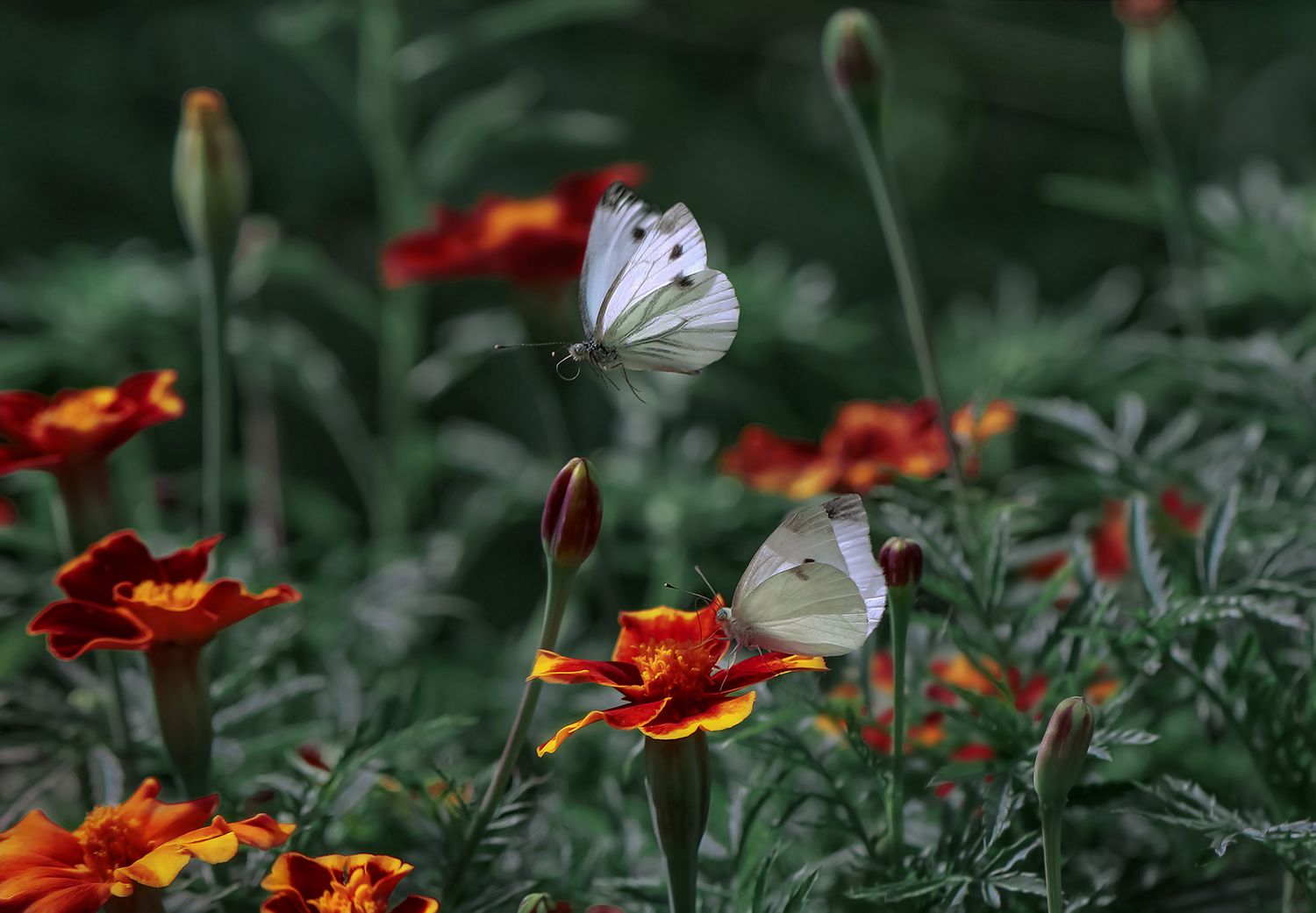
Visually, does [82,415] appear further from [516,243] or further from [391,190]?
[391,190]

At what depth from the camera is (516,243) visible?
88 cm

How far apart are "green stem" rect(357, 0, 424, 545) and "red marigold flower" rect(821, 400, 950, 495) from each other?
1.31ft

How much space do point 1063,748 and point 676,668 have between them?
0.14 metres

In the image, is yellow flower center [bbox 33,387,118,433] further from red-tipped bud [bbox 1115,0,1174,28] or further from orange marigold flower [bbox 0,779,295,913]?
red-tipped bud [bbox 1115,0,1174,28]

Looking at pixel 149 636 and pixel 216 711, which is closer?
pixel 149 636

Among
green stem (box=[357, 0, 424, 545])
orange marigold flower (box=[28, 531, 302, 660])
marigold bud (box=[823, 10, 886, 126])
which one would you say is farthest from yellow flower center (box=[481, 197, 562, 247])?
orange marigold flower (box=[28, 531, 302, 660])

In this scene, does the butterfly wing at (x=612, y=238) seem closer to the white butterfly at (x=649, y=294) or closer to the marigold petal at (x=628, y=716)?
the white butterfly at (x=649, y=294)

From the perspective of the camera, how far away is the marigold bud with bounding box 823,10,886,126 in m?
0.70

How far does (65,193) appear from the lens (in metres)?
1.69

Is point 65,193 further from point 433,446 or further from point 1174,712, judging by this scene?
point 1174,712

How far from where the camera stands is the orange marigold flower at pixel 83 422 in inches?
24.8

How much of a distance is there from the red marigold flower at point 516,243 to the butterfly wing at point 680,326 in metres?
0.30

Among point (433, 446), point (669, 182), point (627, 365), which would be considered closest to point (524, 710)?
point (627, 365)

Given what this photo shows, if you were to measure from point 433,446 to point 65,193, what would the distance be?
843 mm
